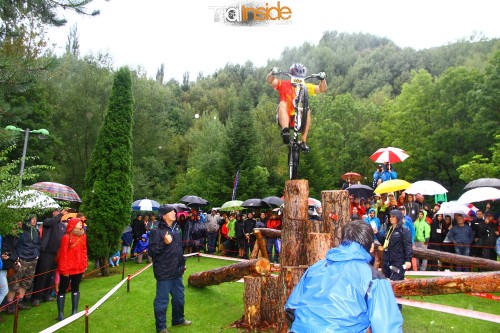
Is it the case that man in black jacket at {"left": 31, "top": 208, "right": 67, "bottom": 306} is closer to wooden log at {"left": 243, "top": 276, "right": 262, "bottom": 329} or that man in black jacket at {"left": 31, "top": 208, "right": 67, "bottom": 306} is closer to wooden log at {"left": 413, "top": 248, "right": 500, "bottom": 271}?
wooden log at {"left": 243, "top": 276, "right": 262, "bottom": 329}

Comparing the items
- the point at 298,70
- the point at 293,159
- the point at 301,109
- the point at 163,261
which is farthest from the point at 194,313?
the point at 298,70

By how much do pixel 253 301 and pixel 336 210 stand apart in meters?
2.16

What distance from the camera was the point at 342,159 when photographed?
4047cm

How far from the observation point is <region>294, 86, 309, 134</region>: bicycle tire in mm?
7773

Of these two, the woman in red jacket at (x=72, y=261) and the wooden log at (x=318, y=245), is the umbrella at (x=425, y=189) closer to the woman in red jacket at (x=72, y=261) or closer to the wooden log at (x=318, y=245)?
the wooden log at (x=318, y=245)

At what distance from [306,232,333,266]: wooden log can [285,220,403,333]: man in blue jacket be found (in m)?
3.40

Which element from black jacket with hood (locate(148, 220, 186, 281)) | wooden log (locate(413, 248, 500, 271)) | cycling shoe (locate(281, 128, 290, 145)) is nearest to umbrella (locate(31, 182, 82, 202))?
black jacket with hood (locate(148, 220, 186, 281))

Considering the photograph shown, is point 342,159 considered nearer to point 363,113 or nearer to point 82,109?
point 363,113

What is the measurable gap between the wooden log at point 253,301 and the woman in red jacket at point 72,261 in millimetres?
3158

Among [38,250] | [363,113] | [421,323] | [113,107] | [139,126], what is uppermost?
[363,113]

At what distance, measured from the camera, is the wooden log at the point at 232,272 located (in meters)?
7.66

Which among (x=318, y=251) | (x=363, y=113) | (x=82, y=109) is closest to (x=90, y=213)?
(x=318, y=251)

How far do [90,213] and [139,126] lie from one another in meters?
22.9

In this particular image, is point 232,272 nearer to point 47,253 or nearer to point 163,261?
point 163,261
